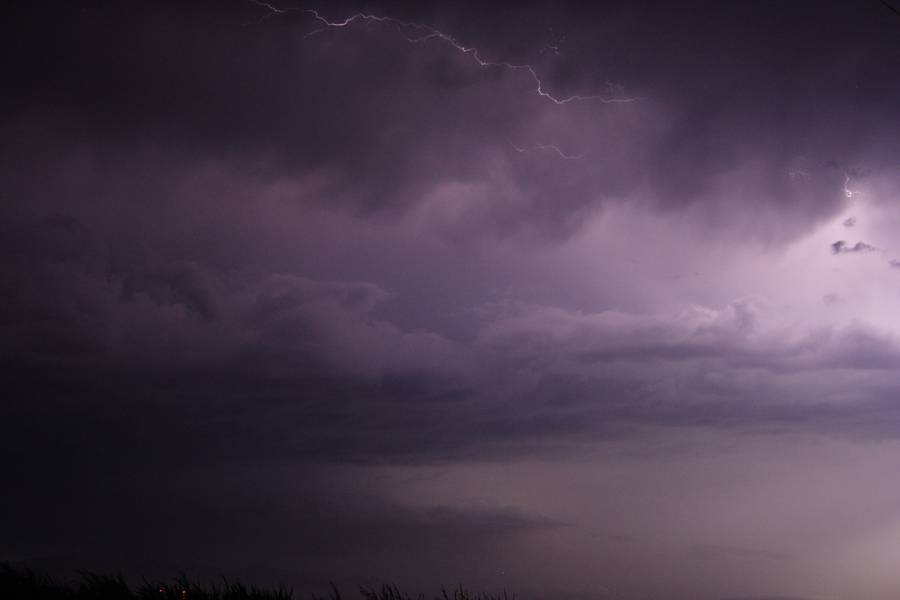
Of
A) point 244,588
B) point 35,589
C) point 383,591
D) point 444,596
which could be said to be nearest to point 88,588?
point 35,589

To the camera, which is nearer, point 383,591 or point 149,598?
point 149,598

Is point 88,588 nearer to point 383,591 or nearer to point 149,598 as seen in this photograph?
point 149,598

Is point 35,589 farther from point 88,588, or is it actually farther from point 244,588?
point 244,588

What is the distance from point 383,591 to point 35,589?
5019mm

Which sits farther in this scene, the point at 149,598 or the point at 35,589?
the point at 35,589

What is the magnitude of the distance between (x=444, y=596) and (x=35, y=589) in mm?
5916

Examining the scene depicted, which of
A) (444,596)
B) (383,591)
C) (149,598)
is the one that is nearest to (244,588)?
(149,598)

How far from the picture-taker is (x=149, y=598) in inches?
425

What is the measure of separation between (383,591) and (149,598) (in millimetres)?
3189

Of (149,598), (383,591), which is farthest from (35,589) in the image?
(383,591)

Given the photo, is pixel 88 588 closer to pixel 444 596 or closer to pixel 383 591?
pixel 383 591

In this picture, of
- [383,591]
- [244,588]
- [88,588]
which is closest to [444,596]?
[383,591]

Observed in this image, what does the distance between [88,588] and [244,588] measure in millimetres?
2198

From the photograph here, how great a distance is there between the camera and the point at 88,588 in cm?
1137
